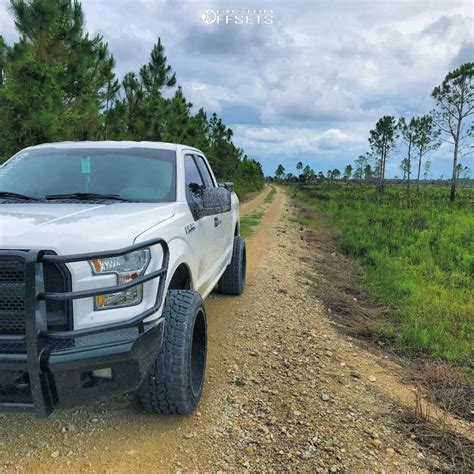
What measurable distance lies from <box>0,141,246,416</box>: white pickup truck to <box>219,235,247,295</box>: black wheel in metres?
2.10

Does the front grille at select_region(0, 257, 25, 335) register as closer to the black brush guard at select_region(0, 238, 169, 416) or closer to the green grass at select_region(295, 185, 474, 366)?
the black brush guard at select_region(0, 238, 169, 416)

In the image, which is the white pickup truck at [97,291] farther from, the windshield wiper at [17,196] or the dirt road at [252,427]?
the dirt road at [252,427]

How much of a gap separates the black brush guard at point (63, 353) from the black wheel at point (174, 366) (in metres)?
0.35

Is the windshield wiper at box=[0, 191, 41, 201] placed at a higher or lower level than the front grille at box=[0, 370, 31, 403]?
higher

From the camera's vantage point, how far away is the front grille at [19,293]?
1985mm

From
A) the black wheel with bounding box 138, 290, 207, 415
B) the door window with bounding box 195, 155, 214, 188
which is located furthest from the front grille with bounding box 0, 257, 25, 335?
the door window with bounding box 195, 155, 214, 188

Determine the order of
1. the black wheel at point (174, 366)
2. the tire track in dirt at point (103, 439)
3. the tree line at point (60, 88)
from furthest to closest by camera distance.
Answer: the tree line at point (60, 88), the black wheel at point (174, 366), the tire track in dirt at point (103, 439)

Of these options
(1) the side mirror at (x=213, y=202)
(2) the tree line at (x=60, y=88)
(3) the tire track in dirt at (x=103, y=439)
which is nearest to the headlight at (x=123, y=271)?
(3) the tire track in dirt at (x=103, y=439)

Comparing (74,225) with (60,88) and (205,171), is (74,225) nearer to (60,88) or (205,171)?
(205,171)

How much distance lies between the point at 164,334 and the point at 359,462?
137 cm

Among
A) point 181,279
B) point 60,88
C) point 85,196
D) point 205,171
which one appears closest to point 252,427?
point 181,279

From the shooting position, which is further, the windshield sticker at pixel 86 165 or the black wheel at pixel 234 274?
the black wheel at pixel 234 274

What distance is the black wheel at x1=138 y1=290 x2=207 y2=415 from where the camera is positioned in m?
2.50

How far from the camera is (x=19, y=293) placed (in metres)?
1.99
